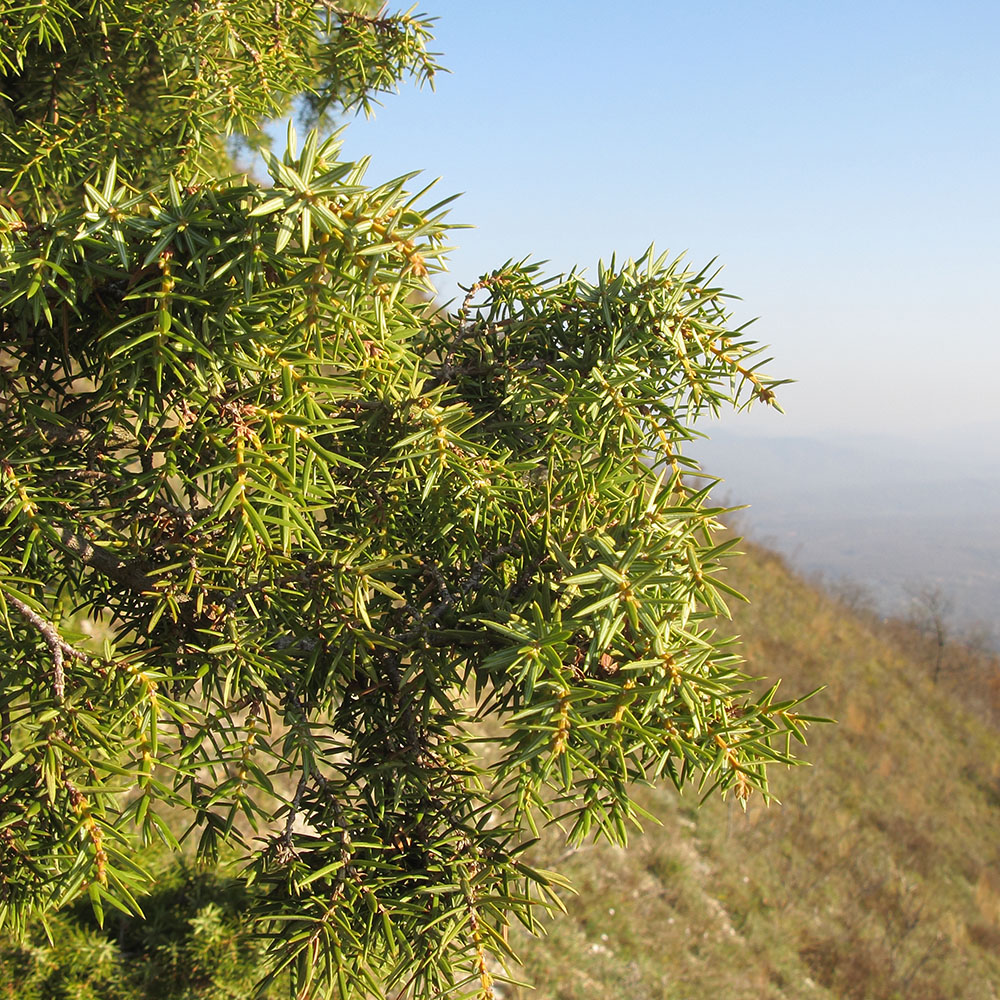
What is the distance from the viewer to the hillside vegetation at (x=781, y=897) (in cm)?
233

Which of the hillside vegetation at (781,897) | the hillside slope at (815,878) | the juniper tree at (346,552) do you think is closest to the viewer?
the juniper tree at (346,552)

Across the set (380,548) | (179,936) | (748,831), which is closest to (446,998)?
(380,548)

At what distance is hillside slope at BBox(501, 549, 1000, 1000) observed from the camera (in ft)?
17.6

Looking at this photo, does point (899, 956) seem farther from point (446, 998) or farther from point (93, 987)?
point (446, 998)

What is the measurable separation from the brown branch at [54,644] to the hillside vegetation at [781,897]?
450 mm

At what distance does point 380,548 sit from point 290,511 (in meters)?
0.26

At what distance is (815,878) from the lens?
855 cm

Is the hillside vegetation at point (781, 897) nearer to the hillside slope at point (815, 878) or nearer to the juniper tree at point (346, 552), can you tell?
the hillside slope at point (815, 878)

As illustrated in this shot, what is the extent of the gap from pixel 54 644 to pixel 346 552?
394 millimetres

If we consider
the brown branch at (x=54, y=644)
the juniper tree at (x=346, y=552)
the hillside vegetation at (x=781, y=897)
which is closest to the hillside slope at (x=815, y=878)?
the hillside vegetation at (x=781, y=897)

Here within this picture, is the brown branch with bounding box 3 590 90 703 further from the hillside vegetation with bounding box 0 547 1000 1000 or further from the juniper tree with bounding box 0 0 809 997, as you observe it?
the hillside vegetation with bounding box 0 547 1000 1000

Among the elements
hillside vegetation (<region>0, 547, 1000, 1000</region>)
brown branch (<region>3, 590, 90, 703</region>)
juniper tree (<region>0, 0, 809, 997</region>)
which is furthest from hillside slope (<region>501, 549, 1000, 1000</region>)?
brown branch (<region>3, 590, 90, 703</region>)

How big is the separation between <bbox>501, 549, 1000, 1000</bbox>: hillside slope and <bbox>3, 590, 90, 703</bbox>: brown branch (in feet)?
11.3

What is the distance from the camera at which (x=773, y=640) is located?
1627 centimetres
